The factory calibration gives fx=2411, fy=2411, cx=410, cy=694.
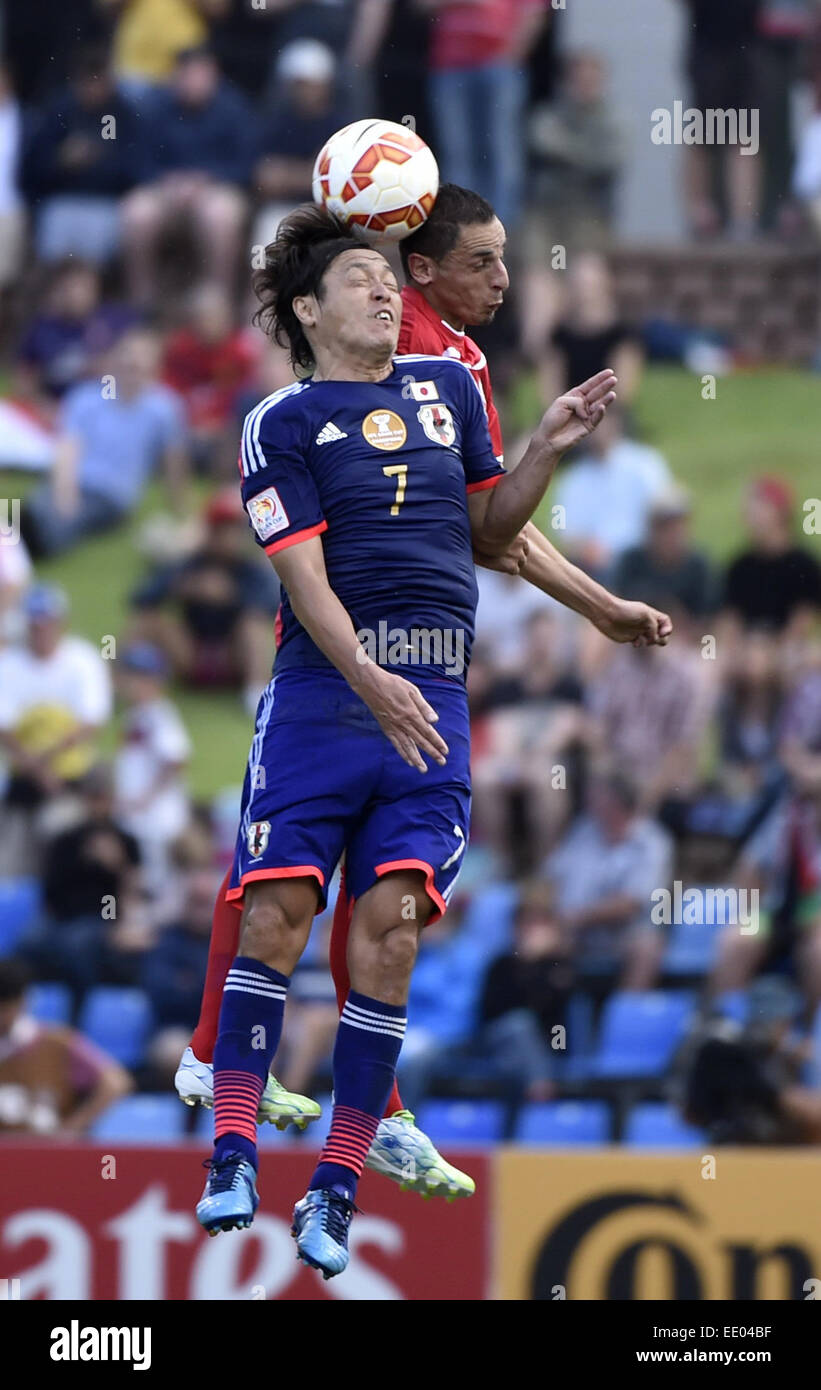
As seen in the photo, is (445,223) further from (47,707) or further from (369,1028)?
(47,707)

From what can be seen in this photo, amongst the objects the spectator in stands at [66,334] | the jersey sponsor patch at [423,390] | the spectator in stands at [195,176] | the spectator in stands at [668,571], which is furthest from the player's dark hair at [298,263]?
the spectator in stands at [195,176]

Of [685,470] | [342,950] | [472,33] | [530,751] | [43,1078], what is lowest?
[342,950]

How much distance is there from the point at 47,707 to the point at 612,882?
11.0 feet

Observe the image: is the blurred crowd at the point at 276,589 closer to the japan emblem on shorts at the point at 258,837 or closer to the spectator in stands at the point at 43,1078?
the spectator in stands at the point at 43,1078

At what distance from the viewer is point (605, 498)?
1370cm

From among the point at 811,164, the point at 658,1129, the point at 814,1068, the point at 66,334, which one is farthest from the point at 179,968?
the point at 811,164

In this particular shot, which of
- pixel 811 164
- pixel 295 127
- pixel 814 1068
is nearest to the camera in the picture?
pixel 814 1068

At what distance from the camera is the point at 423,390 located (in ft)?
21.4

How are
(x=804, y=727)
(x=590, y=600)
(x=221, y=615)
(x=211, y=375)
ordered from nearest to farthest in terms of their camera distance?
(x=590, y=600) → (x=804, y=727) → (x=221, y=615) → (x=211, y=375)

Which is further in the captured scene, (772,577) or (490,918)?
(772,577)

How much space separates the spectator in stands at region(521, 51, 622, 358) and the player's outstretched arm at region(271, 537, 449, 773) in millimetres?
9149

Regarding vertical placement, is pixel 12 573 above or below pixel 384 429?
above

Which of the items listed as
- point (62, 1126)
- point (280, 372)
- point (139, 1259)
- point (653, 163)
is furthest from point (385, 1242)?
point (653, 163)

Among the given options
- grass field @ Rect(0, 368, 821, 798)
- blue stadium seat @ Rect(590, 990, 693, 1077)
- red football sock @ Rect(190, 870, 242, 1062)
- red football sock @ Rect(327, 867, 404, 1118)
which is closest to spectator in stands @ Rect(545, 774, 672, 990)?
blue stadium seat @ Rect(590, 990, 693, 1077)
